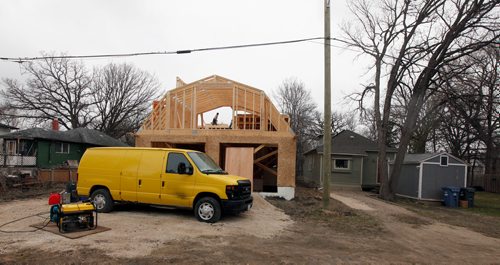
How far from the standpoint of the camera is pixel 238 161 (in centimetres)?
1642

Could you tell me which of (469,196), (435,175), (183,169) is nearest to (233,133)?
(183,169)

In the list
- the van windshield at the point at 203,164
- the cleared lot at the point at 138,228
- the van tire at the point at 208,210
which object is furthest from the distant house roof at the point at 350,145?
the van tire at the point at 208,210

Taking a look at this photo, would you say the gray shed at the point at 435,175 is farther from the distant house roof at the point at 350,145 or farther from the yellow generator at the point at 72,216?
the yellow generator at the point at 72,216

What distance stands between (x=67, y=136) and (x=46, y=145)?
2.49m

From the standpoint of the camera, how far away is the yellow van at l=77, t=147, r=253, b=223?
10.2m

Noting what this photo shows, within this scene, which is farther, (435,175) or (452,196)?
(435,175)

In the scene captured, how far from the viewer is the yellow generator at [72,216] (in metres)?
8.09

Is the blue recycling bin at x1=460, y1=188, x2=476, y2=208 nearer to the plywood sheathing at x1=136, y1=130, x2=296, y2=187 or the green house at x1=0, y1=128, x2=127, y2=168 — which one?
the plywood sheathing at x1=136, y1=130, x2=296, y2=187

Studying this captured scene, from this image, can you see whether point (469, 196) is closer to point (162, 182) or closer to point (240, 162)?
point (240, 162)

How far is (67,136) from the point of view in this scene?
34188 millimetres

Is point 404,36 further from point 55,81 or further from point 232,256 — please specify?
point 55,81

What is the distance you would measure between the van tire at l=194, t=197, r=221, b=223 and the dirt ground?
0.28 m

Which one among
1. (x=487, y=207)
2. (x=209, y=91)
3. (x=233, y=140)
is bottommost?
(x=487, y=207)

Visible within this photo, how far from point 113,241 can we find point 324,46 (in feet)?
29.7
